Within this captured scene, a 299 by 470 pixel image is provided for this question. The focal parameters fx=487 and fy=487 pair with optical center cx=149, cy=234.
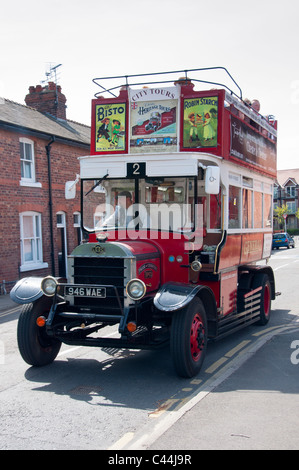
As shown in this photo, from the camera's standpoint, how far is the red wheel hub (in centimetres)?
646

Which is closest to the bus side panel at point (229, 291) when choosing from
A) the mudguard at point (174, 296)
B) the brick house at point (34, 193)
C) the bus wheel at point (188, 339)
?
the bus wheel at point (188, 339)

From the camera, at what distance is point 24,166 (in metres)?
17.5

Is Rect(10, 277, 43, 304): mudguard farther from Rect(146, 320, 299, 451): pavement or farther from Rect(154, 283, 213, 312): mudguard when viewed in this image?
Rect(146, 320, 299, 451): pavement

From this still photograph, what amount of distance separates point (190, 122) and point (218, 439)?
4.86 meters

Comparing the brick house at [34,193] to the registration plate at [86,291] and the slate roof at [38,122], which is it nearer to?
the slate roof at [38,122]

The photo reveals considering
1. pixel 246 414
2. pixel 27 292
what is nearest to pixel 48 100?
A: pixel 27 292

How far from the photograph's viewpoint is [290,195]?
273 ft

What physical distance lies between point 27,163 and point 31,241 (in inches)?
112

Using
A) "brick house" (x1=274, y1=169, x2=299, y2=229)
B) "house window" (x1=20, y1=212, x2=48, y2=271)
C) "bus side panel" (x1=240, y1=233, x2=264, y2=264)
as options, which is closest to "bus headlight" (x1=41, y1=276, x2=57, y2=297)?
"bus side panel" (x1=240, y1=233, x2=264, y2=264)

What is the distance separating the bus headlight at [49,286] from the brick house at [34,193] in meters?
9.72

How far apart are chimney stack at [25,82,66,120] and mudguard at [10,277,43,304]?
1654 cm

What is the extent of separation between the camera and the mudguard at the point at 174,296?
19.7 ft
